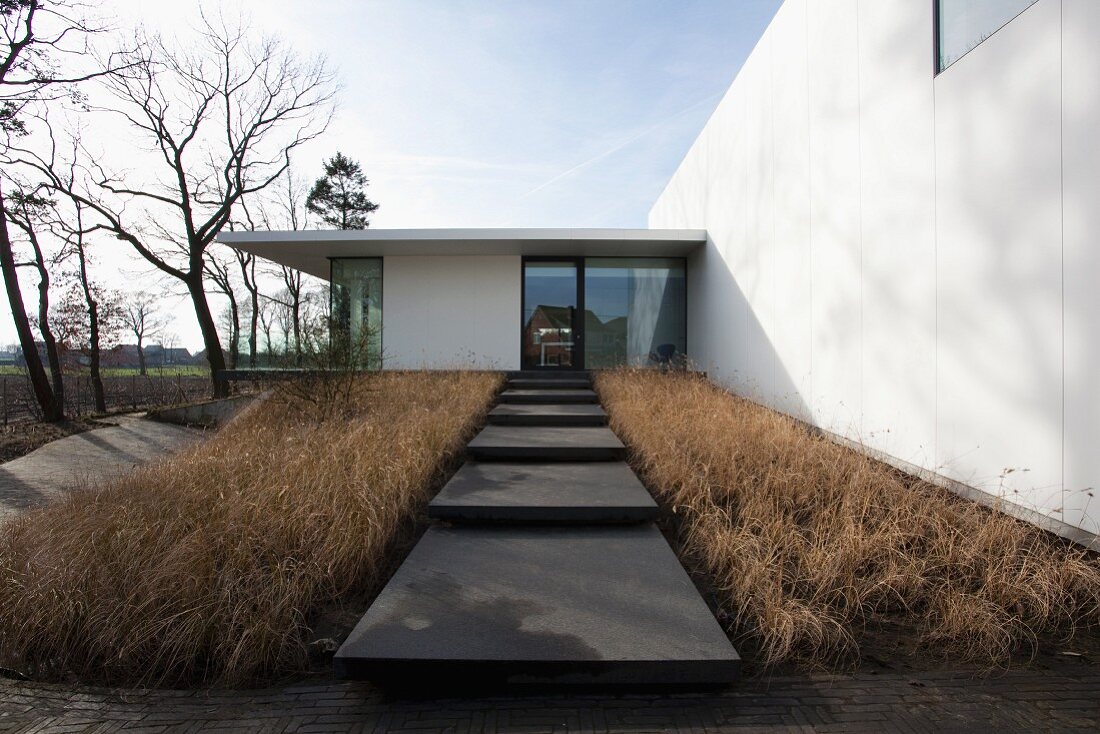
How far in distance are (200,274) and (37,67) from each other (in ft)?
18.1

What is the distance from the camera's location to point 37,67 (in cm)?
905

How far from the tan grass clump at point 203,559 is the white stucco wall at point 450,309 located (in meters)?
6.25

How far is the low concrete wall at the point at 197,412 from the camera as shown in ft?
30.3

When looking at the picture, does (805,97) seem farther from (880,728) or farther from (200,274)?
(200,274)

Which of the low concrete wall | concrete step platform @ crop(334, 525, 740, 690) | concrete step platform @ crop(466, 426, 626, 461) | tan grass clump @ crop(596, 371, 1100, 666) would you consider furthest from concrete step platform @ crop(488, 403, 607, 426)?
the low concrete wall

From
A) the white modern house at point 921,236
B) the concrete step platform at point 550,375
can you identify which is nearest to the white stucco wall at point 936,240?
the white modern house at point 921,236

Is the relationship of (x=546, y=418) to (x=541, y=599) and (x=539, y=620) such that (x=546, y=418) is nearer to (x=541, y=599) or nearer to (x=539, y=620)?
(x=541, y=599)

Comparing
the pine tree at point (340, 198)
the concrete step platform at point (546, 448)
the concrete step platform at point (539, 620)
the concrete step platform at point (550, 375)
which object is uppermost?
the pine tree at point (340, 198)

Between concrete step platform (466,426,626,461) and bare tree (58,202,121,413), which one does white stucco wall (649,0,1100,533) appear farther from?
bare tree (58,202,121,413)

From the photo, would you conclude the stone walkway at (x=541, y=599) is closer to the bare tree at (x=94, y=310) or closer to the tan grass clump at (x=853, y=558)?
the tan grass clump at (x=853, y=558)

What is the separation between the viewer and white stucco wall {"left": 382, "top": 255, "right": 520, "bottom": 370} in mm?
10469

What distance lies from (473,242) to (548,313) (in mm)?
2141

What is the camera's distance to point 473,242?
9289mm

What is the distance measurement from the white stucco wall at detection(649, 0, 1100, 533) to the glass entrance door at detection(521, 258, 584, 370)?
4.19m
